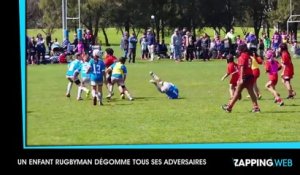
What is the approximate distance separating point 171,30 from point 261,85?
24.2 meters

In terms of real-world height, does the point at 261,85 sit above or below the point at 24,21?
below

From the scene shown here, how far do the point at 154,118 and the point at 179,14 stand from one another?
2646 cm

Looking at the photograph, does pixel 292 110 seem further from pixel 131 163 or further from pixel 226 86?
pixel 131 163

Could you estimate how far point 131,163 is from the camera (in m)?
9.95

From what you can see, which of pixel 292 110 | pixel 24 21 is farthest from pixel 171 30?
pixel 24 21

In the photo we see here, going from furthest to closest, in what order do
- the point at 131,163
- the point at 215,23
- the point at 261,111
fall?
the point at 215,23, the point at 261,111, the point at 131,163

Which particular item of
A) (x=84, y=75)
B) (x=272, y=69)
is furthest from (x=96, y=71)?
(x=272, y=69)

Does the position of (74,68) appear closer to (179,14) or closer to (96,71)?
(96,71)

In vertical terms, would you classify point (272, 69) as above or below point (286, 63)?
below

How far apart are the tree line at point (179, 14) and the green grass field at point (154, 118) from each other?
429 inches

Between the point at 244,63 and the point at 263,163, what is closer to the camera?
the point at 263,163

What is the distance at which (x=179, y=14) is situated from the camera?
41562mm

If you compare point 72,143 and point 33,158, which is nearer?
point 33,158

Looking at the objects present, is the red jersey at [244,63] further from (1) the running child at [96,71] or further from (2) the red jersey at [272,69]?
(1) the running child at [96,71]
